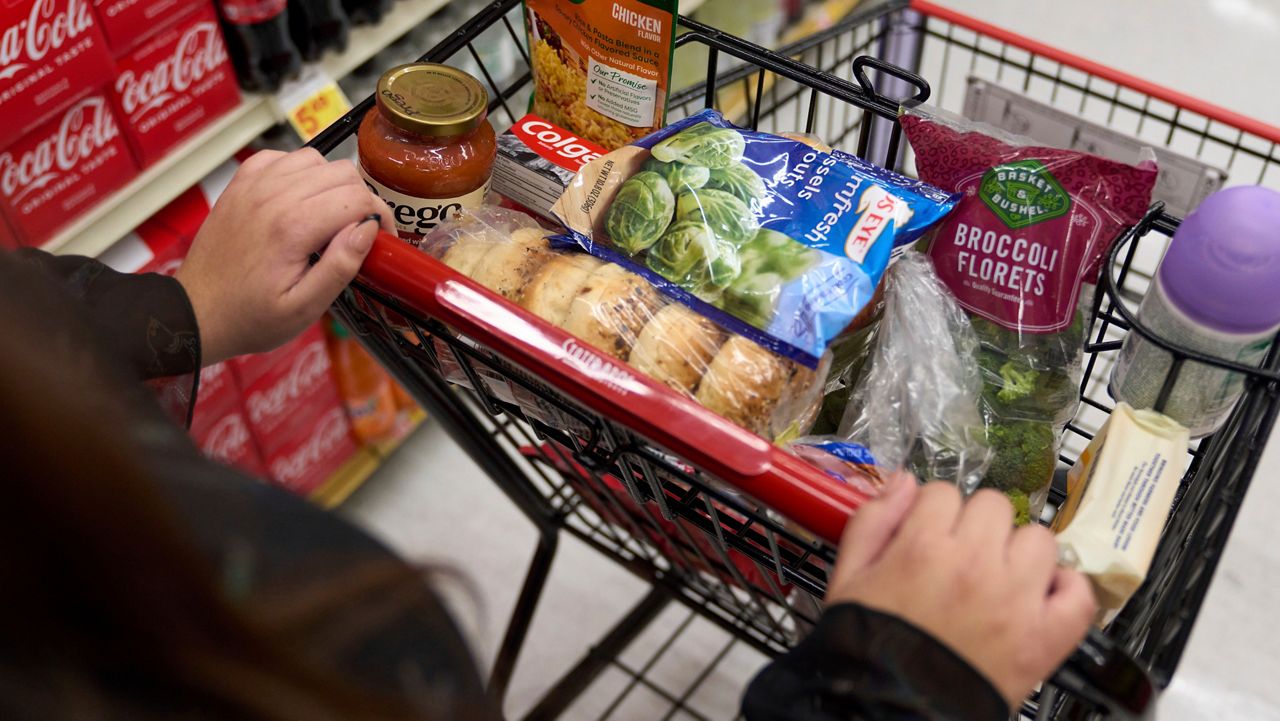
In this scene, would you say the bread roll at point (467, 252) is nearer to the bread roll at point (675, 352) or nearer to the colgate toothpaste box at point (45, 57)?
the bread roll at point (675, 352)

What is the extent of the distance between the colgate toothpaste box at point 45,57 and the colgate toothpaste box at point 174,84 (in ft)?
0.18

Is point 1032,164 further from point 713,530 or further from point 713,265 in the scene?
point 713,530

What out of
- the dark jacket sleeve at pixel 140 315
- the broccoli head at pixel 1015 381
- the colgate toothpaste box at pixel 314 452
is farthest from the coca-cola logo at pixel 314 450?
the broccoli head at pixel 1015 381

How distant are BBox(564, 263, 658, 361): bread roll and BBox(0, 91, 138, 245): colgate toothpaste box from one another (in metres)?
0.74

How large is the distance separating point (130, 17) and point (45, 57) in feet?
0.35

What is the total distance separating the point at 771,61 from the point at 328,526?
0.58 m

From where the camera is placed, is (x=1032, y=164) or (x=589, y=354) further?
(x=1032, y=164)

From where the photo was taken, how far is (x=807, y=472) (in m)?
0.69

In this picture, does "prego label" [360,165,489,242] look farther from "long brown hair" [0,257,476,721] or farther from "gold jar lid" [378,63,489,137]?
"long brown hair" [0,257,476,721]

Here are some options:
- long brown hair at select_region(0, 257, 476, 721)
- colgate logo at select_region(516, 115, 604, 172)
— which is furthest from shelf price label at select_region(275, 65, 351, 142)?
long brown hair at select_region(0, 257, 476, 721)

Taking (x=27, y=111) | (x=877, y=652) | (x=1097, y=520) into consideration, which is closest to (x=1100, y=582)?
(x=1097, y=520)

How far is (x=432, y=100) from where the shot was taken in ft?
2.88

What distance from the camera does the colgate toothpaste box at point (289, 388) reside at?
1627mm

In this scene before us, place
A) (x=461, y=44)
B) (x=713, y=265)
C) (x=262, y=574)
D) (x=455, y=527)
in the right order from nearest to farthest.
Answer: (x=262, y=574) < (x=713, y=265) < (x=461, y=44) < (x=455, y=527)
